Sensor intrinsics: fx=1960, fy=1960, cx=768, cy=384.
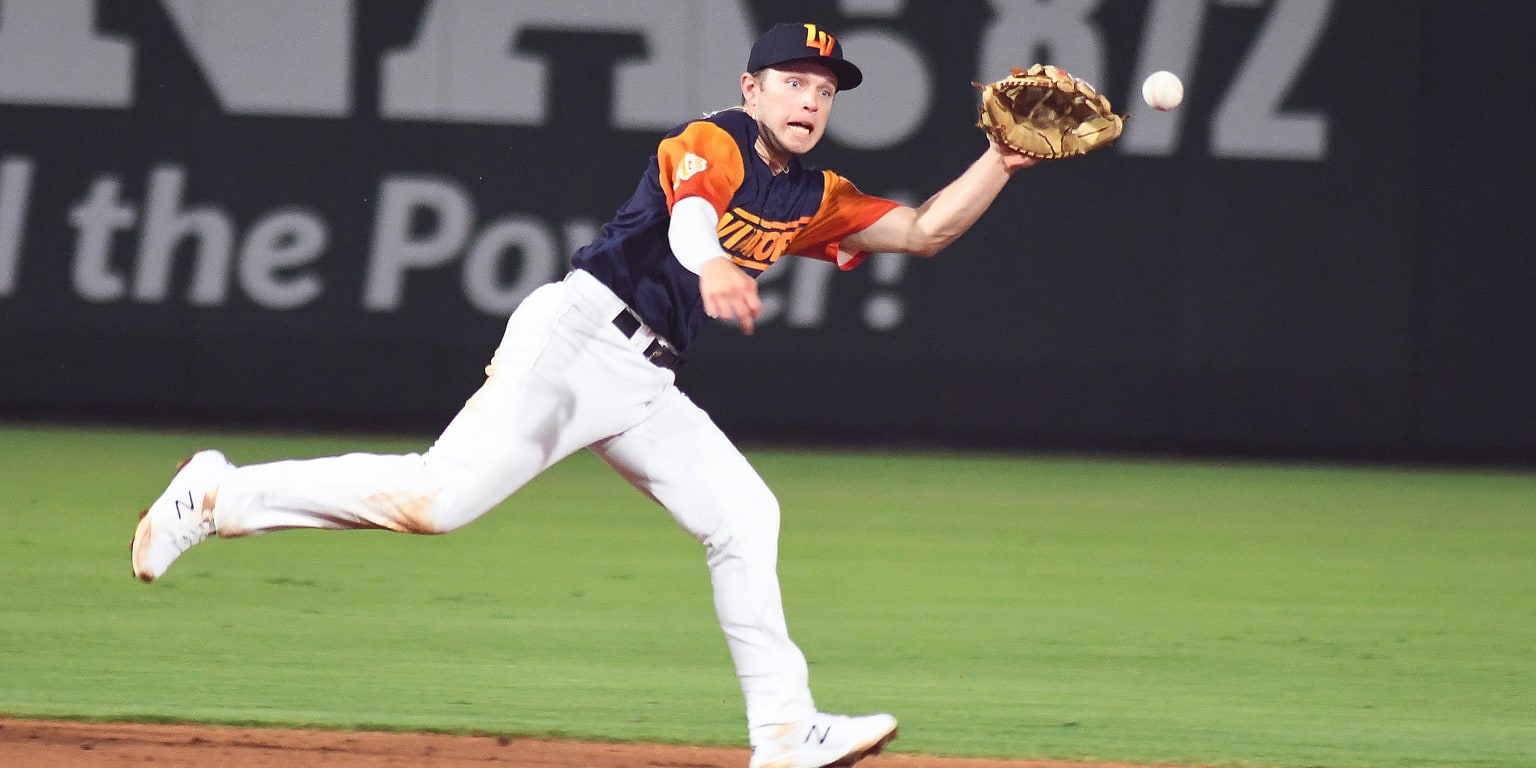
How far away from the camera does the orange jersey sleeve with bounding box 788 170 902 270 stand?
179 inches

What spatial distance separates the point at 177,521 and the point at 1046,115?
216cm

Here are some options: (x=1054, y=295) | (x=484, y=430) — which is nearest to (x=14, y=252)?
(x=1054, y=295)

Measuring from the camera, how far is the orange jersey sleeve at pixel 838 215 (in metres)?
4.55

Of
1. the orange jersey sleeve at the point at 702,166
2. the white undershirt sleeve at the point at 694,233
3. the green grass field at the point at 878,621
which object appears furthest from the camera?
the green grass field at the point at 878,621

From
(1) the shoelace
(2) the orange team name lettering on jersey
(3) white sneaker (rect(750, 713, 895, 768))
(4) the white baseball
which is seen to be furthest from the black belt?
(4) the white baseball

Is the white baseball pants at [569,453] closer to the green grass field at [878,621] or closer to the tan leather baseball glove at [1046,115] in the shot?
the green grass field at [878,621]

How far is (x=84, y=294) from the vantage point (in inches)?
468

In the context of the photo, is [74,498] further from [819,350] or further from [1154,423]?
[1154,423]

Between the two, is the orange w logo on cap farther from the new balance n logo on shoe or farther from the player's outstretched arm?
the new balance n logo on shoe

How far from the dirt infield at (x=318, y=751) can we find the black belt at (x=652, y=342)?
0.98 metres

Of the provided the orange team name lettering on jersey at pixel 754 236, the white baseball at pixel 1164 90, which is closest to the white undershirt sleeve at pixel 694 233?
the orange team name lettering on jersey at pixel 754 236

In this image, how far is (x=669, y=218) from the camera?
168 inches

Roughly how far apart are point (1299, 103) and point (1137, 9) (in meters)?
1.12

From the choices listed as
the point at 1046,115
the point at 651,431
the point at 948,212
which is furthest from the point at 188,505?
the point at 1046,115
